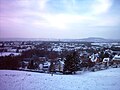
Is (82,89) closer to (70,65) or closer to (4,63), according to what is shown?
(70,65)

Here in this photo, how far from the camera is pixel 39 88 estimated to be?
3.91 meters

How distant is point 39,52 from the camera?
652 inches

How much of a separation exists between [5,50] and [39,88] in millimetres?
11029

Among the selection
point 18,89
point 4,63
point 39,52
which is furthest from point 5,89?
point 39,52

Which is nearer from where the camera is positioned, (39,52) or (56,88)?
(56,88)

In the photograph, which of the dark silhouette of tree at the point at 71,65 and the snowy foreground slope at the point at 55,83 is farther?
the dark silhouette of tree at the point at 71,65

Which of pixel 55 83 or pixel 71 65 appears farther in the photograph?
pixel 71 65

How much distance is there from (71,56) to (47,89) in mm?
4497

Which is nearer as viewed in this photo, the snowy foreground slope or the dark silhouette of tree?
the snowy foreground slope

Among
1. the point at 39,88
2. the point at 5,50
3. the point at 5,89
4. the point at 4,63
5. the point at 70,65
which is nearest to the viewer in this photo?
the point at 5,89

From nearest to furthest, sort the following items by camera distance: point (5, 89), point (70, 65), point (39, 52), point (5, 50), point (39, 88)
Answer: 1. point (5, 89)
2. point (39, 88)
3. point (70, 65)
4. point (5, 50)
5. point (39, 52)

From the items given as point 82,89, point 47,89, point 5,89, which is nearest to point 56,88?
point 47,89

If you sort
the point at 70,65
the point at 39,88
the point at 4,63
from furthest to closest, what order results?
the point at 4,63
the point at 70,65
the point at 39,88

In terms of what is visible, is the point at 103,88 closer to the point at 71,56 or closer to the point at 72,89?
the point at 72,89
